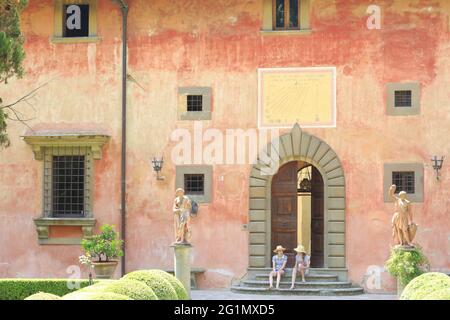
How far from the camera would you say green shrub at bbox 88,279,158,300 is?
11906 mm

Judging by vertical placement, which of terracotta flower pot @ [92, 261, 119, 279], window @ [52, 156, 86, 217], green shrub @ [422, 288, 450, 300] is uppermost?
window @ [52, 156, 86, 217]

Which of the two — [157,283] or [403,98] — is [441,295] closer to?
[157,283]

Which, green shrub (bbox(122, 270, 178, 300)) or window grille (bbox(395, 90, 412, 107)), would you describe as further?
window grille (bbox(395, 90, 412, 107))

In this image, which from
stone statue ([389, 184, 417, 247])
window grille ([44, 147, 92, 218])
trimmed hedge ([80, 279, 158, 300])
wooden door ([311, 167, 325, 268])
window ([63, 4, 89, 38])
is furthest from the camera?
window ([63, 4, 89, 38])

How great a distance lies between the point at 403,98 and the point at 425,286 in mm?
10874

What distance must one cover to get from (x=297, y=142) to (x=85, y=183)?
5.20 m

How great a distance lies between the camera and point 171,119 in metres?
24.4

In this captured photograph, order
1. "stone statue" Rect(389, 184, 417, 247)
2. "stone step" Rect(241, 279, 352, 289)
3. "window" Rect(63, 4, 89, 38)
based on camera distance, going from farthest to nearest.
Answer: "window" Rect(63, 4, 89, 38) → "stone step" Rect(241, 279, 352, 289) → "stone statue" Rect(389, 184, 417, 247)

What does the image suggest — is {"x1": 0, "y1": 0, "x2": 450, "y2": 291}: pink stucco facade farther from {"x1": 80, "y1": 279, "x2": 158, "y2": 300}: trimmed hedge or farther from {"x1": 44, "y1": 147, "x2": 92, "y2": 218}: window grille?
{"x1": 80, "y1": 279, "x2": 158, "y2": 300}: trimmed hedge

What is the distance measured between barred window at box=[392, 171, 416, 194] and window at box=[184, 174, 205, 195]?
14.9 ft

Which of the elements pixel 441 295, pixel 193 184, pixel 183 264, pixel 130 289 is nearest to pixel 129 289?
pixel 130 289

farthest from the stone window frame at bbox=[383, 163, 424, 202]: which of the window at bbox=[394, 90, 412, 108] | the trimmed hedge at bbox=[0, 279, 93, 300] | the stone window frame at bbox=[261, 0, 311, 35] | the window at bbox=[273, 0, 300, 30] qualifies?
the trimmed hedge at bbox=[0, 279, 93, 300]

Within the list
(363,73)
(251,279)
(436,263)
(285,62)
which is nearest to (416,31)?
(363,73)
